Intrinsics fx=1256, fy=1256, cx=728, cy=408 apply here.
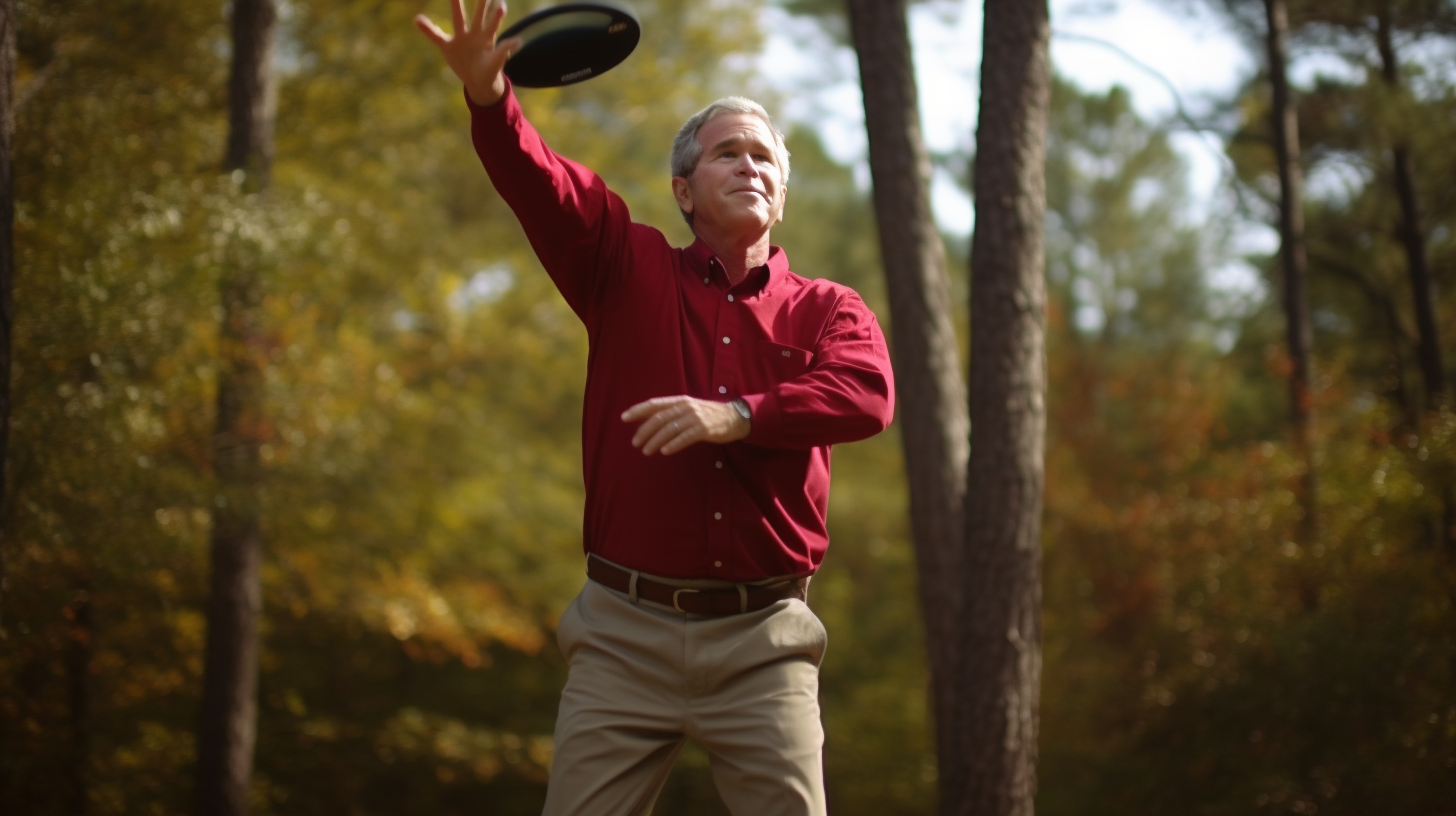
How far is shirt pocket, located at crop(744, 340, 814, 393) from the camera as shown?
2.62m

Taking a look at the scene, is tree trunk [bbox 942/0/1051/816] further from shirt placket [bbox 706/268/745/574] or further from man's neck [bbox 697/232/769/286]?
shirt placket [bbox 706/268/745/574]

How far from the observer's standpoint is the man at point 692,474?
7.92 feet

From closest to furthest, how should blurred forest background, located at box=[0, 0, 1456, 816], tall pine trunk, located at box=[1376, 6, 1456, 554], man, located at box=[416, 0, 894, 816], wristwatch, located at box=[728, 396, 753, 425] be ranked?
→ wristwatch, located at box=[728, 396, 753, 425] < man, located at box=[416, 0, 894, 816] < blurred forest background, located at box=[0, 0, 1456, 816] < tall pine trunk, located at box=[1376, 6, 1456, 554]

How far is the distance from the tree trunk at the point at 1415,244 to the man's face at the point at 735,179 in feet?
31.3

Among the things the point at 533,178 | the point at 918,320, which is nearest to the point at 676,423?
the point at 533,178

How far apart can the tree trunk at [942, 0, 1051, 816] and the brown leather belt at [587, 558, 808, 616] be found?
2.48 m

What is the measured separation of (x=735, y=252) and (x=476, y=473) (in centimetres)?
788

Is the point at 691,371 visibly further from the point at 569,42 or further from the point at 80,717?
the point at 80,717

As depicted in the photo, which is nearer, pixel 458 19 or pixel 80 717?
pixel 458 19

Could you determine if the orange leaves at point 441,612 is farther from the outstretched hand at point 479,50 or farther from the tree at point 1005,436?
the outstretched hand at point 479,50

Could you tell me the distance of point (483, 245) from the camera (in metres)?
11.2

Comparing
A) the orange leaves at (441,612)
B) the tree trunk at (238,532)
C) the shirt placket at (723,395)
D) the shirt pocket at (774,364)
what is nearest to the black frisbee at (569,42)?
the shirt placket at (723,395)

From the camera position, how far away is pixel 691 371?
8.59 feet

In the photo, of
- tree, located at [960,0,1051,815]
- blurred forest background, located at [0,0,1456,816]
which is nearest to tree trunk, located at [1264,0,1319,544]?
blurred forest background, located at [0,0,1456,816]
